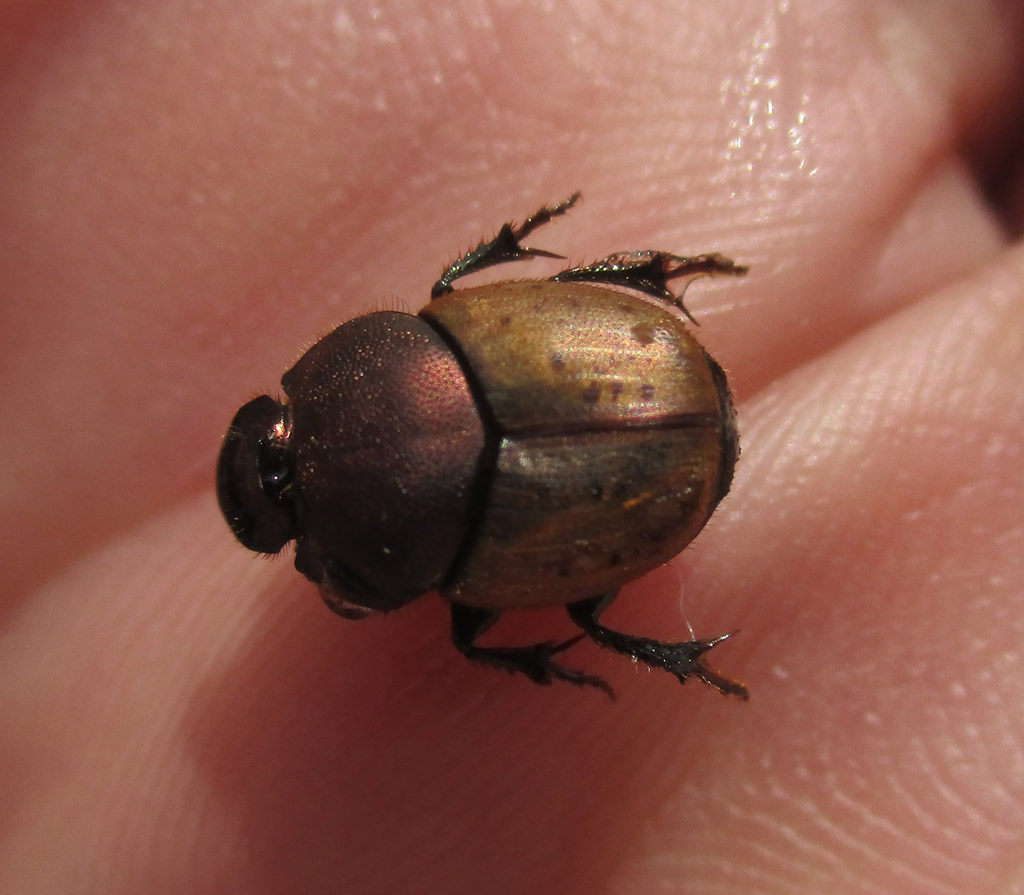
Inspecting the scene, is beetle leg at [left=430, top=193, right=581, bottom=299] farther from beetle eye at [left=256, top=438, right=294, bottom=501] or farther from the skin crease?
beetle eye at [left=256, top=438, right=294, bottom=501]

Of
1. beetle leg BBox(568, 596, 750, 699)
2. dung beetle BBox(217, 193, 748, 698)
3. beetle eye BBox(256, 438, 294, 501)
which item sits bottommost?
beetle leg BBox(568, 596, 750, 699)

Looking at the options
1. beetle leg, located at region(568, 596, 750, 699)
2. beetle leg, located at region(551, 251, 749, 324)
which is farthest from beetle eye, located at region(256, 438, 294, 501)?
beetle leg, located at region(551, 251, 749, 324)

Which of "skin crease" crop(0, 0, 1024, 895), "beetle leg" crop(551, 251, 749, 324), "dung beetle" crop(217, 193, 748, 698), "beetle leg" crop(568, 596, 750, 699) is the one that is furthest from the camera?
"skin crease" crop(0, 0, 1024, 895)

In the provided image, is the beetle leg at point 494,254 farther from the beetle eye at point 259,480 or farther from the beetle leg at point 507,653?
the beetle leg at point 507,653

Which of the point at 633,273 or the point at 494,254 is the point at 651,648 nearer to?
the point at 633,273

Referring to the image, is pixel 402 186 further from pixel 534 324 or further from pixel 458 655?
pixel 458 655

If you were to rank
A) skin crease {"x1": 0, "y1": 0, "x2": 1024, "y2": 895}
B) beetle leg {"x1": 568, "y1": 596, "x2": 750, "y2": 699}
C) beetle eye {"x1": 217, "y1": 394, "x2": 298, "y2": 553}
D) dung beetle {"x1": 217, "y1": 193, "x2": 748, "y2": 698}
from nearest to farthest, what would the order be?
dung beetle {"x1": 217, "y1": 193, "x2": 748, "y2": 698}, beetle eye {"x1": 217, "y1": 394, "x2": 298, "y2": 553}, beetle leg {"x1": 568, "y1": 596, "x2": 750, "y2": 699}, skin crease {"x1": 0, "y1": 0, "x2": 1024, "y2": 895}
